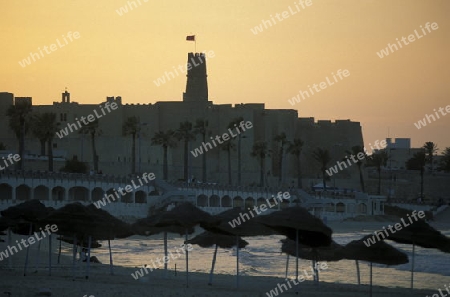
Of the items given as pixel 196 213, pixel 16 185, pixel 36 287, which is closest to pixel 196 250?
pixel 16 185

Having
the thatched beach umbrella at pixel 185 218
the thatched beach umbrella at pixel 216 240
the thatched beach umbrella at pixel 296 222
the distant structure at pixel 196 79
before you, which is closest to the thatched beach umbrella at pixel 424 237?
the thatched beach umbrella at pixel 296 222

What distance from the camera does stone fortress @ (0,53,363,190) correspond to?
85.0 m

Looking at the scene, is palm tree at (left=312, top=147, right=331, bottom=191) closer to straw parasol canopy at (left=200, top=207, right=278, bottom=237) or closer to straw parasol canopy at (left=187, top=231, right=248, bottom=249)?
straw parasol canopy at (left=187, top=231, right=248, bottom=249)

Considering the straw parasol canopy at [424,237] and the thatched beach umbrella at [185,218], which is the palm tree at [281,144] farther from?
the straw parasol canopy at [424,237]

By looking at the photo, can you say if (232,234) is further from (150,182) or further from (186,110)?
(186,110)

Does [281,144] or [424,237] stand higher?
[281,144]

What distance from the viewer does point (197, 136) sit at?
9600 centimetres

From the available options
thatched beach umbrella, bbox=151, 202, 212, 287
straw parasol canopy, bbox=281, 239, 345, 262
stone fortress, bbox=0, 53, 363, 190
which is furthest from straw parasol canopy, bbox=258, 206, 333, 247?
stone fortress, bbox=0, 53, 363, 190

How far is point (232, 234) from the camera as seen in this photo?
29297 mm

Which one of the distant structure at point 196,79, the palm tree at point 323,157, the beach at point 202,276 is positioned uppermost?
the distant structure at point 196,79

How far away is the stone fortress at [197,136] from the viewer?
85000mm

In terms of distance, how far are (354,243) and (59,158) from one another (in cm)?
5436

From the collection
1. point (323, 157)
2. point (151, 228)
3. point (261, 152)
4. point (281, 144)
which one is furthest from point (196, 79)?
point (151, 228)

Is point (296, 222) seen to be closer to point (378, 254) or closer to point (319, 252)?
point (378, 254)
